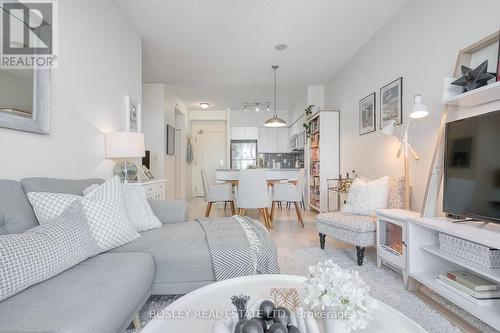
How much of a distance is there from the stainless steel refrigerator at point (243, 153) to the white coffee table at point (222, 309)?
6.75 m

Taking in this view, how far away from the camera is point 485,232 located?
1.49 meters

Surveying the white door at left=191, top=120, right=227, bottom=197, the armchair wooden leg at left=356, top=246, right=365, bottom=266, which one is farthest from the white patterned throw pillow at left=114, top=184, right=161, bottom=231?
the white door at left=191, top=120, right=227, bottom=197

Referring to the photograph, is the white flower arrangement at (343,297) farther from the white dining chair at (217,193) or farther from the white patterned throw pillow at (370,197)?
the white dining chair at (217,193)

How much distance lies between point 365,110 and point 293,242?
214cm

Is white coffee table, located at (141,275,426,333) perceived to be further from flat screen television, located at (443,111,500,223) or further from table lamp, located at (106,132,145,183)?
table lamp, located at (106,132,145,183)

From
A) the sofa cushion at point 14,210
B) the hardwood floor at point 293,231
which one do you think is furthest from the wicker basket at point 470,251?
the sofa cushion at point 14,210

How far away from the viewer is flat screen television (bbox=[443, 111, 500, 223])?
1506 mm

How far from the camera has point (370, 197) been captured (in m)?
2.67

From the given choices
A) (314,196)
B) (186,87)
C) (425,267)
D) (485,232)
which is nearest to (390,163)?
(425,267)

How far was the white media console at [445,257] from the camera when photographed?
1.38 metres

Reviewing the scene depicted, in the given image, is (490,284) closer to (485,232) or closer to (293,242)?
(485,232)

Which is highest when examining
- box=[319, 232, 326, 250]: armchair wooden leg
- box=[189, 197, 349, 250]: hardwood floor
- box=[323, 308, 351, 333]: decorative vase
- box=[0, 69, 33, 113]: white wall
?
box=[0, 69, 33, 113]: white wall

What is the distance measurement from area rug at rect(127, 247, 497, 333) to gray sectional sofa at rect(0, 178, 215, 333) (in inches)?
10.6

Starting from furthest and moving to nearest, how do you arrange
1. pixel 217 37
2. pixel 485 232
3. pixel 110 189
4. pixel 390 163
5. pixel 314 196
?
pixel 314 196 → pixel 217 37 → pixel 390 163 → pixel 110 189 → pixel 485 232
